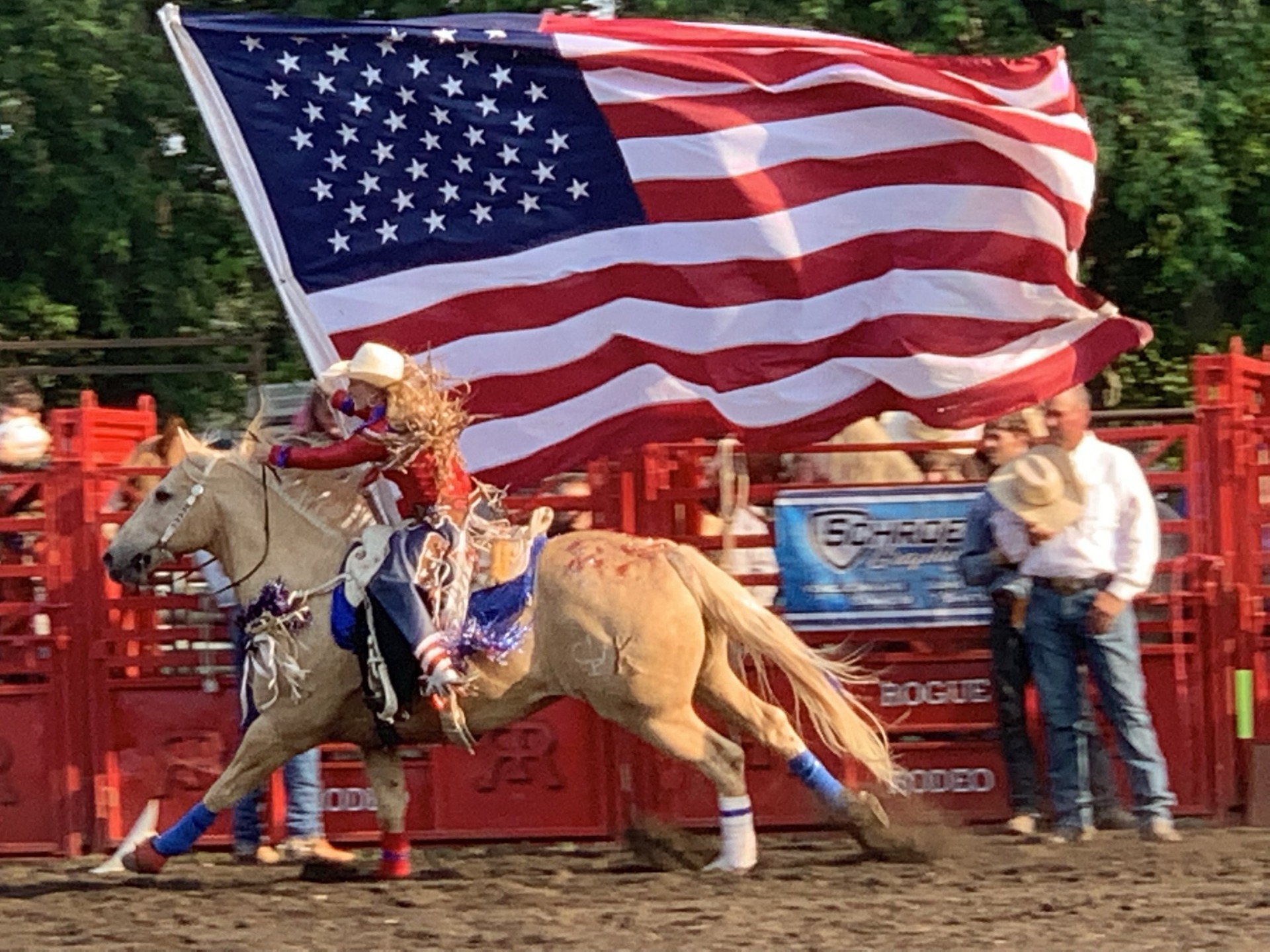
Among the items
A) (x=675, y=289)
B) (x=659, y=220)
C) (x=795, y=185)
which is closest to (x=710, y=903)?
(x=675, y=289)

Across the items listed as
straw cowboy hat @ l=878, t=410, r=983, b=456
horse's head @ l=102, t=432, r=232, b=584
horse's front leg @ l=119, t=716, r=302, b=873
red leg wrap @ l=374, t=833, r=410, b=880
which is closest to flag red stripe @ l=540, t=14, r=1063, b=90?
straw cowboy hat @ l=878, t=410, r=983, b=456

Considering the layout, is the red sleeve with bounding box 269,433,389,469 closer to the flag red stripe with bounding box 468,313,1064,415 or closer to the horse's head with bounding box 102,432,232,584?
the horse's head with bounding box 102,432,232,584

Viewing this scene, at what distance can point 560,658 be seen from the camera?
8477 millimetres

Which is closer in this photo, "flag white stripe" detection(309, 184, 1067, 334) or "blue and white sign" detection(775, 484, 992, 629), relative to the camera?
"flag white stripe" detection(309, 184, 1067, 334)

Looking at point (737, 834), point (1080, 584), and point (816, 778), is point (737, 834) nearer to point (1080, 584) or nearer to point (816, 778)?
point (816, 778)

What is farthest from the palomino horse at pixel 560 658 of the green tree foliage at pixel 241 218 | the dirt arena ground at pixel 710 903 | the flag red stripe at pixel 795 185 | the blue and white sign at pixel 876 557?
the green tree foliage at pixel 241 218

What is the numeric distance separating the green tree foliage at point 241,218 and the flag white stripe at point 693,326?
4974 mm

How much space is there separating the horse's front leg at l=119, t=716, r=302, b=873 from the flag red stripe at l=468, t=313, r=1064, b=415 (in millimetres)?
1753

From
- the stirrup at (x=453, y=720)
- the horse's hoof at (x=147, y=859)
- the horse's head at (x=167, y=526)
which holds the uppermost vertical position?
the horse's head at (x=167, y=526)

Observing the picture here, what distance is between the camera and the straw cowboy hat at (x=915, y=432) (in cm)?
1022

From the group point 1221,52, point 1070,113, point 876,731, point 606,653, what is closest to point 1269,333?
point 1221,52

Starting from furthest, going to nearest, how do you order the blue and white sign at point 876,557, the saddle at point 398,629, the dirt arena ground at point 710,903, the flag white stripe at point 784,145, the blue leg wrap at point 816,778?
1. the blue and white sign at point 876,557
2. the flag white stripe at point 784,145
3. the blue leg wrap at point 816,778
4. the saddle at point 398,629
5. the dirt arena ground at point 710,903

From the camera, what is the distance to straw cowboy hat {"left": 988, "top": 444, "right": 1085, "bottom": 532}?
905cm

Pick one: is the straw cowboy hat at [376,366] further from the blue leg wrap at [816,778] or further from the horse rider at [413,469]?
the blue leg wrap at [816,778]
